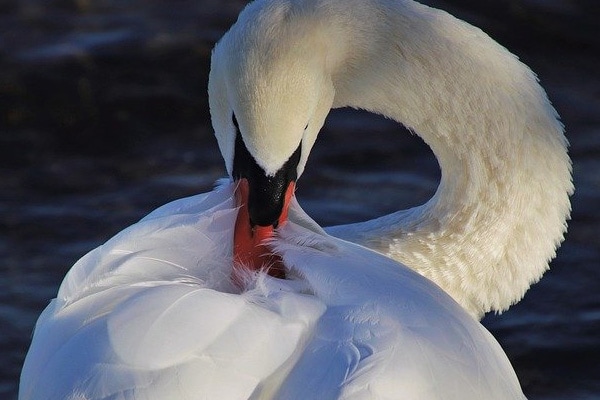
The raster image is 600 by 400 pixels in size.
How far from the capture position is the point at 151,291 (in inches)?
138

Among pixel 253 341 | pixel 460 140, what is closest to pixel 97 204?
pixel 460 140

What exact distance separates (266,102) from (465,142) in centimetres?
86

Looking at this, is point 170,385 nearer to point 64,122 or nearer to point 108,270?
point 108,270

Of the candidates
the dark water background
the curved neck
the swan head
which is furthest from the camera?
the dark water background

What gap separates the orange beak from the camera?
3814mm

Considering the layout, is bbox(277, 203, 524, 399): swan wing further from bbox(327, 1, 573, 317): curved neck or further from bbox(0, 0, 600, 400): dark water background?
bbox(0, 0, 600, 400): dark water background

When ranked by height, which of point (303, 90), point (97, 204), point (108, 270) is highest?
point (303, 90)

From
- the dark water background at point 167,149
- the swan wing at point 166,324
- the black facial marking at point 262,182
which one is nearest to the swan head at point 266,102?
the black facial marking at point 262,182

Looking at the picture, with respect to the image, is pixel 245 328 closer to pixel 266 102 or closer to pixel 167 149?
pixel 266 102

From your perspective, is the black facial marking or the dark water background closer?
the black facial marking

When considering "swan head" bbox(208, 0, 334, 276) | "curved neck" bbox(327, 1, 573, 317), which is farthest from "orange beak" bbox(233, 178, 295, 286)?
"curved neck" bbox(327, 1, 573, 317)

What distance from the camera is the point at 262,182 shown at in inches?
151

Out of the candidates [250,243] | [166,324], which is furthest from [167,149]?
[166,324]

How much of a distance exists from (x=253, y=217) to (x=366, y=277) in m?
0.42
